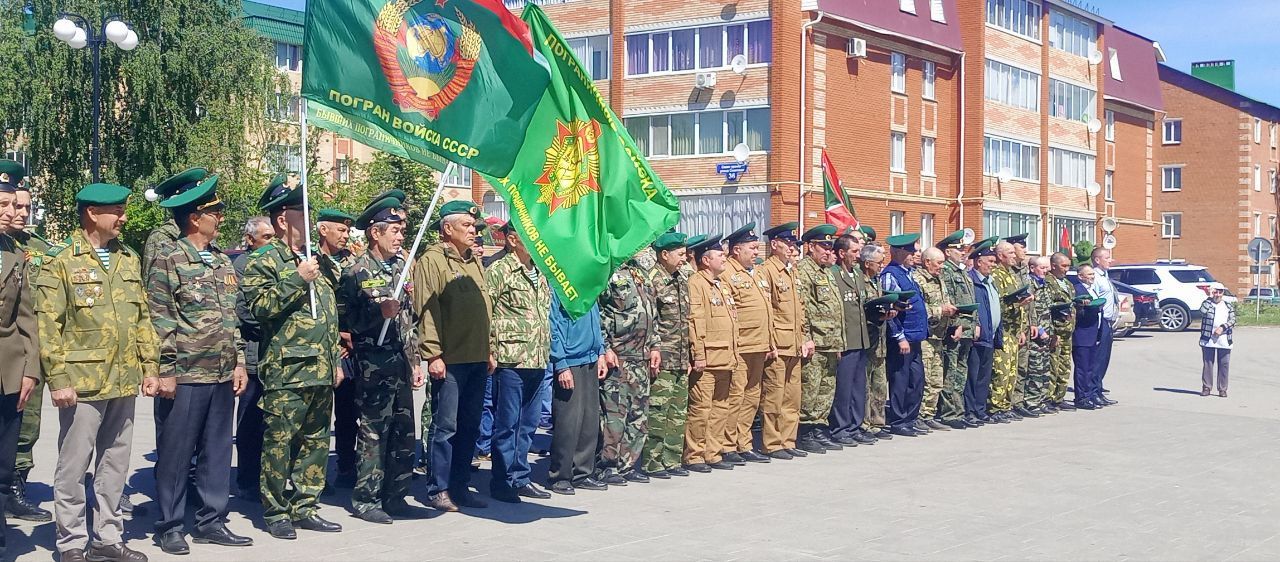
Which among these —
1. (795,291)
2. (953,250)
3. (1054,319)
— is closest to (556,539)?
(795,291)

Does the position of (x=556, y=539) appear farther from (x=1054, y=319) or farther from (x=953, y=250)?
(x=1054, y=319)

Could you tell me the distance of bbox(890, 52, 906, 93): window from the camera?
4206 cm

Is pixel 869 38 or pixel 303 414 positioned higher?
pixel 869 38

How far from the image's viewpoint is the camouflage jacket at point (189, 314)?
7332 mm

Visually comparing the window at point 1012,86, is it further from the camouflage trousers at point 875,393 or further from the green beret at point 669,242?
the green beret at point 669,242

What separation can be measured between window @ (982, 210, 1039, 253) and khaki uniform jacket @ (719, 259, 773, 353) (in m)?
35.1

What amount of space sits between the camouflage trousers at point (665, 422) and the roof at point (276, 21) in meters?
42.0

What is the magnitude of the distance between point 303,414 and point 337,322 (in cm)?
59

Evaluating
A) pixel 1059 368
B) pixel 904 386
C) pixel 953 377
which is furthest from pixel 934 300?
pixel 1059 368

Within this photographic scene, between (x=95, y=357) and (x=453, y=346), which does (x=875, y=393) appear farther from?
(x=95, y=357)

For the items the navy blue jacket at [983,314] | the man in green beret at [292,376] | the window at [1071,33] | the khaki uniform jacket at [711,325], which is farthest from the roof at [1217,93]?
the man in green beret at [292,376]

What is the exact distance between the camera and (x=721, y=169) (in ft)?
129

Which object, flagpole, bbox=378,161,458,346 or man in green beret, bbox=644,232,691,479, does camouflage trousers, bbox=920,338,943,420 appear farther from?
flagpole, bbox=378,161,458,346

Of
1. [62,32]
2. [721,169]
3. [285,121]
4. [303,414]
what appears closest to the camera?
[303,414]
